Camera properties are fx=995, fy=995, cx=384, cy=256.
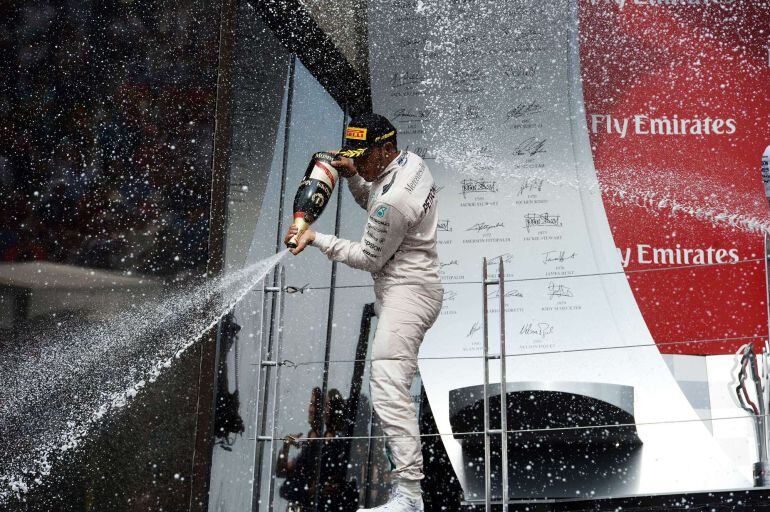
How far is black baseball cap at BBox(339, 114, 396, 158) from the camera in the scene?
235cm

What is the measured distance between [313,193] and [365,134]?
0.61 ft

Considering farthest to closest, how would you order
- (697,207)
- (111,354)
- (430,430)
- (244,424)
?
1. (697,207)
2. (430,430)
3. (111,354)
4. (244,424)

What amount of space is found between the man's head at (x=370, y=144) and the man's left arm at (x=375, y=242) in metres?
0.12

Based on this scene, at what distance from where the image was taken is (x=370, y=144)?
7.74 ft

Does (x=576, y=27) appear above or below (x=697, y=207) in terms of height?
above

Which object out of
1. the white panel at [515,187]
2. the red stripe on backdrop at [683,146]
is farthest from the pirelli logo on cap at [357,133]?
the red stripe on backdrop at [683,146]

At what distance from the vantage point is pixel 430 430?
10.3 ft

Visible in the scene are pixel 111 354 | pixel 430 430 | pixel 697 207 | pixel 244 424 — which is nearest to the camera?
pixel 244 424

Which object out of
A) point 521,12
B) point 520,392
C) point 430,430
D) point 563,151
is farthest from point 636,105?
point 430,430

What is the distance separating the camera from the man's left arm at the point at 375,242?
2277 millimetres

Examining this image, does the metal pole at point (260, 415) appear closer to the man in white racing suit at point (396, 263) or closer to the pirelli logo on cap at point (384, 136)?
the man in white racing suit at point (396, 263)

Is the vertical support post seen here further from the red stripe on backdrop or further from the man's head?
the red stripe on backdrop

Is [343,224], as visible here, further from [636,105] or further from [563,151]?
[636,105]

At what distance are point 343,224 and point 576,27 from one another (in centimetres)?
111
